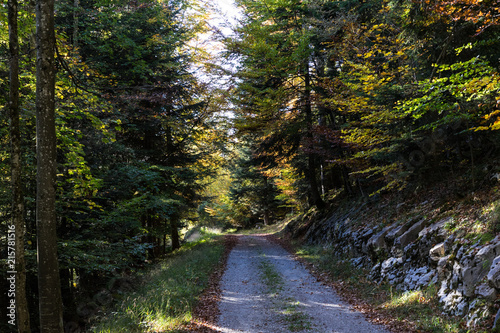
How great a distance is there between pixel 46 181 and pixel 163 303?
4403mm

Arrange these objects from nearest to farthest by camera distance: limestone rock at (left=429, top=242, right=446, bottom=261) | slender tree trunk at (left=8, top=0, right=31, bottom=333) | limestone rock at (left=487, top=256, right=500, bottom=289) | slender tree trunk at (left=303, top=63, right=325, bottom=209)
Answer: limestone rock at (left=487, top=256, right=500, bottom=289) < slender tree trunk at (left=8, top=0, right=31, bottom=333) < limestone rock at (left=429, top=242, right=446, bottom=261) < slender tree trunk at (left=303, top=63, right=325, bottom=209)

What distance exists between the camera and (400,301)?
6.71 meters

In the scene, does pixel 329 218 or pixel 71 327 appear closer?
pixel 71 327

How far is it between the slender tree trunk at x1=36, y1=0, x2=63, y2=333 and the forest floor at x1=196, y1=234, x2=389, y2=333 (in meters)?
3.30

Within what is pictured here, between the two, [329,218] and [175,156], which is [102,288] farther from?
[329,218]

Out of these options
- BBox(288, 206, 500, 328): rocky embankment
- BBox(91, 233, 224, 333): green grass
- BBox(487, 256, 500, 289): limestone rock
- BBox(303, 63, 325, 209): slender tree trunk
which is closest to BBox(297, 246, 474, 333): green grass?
BBox(288, 206, 500, 328): rocky embankment

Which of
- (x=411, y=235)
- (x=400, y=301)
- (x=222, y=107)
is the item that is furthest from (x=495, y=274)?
(x=222, y=107)

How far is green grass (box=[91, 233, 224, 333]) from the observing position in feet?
19.0

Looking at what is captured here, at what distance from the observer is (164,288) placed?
27.5ft

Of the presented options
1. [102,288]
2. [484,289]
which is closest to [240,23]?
[102,288]

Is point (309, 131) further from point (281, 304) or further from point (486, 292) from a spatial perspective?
point (486, 292)

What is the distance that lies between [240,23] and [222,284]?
12.7 metres

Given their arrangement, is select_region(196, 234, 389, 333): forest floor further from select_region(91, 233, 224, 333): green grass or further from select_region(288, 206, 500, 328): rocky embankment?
select_region(288, 206, 500, 328): rocky embankment

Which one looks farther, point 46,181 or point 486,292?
point 486,292
